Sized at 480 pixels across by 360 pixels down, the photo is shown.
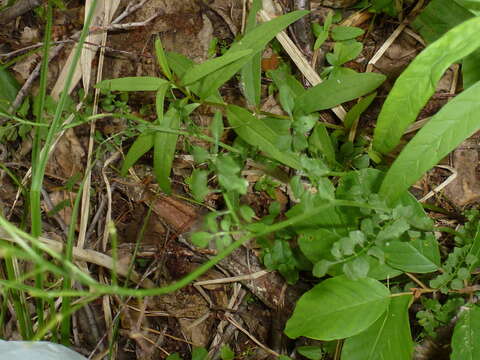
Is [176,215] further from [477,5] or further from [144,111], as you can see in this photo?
[477,5]

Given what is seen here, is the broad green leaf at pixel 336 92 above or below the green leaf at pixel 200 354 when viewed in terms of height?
above

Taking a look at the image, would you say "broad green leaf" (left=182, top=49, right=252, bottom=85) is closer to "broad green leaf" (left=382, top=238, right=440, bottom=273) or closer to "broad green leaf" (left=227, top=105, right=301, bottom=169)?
"broad green leaf" (left=227, top=105, right=301, bottom=169)

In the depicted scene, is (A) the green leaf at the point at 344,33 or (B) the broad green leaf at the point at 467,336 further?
(A) the green leaf at the point at 344,33

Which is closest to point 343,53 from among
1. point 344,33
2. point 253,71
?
point 344,33

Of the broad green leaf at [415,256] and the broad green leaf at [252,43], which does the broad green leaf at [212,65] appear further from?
the broad green leaf at [415,256]

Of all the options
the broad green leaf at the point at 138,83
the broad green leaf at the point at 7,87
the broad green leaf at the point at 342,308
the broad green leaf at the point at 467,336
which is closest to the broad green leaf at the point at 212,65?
the broad green leaf at the point at 138,83

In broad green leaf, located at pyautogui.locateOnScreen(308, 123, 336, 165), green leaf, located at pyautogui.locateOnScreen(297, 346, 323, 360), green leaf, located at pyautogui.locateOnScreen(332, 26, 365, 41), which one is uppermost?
green leaf, located at pyautogui.locateOnScreen(332, 26, 365, 41)

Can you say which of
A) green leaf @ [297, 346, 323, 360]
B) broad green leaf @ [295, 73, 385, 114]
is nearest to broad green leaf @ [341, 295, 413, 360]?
green leaf @ [297, 346, 323, 360]
